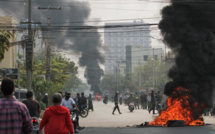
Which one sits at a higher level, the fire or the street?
the fire

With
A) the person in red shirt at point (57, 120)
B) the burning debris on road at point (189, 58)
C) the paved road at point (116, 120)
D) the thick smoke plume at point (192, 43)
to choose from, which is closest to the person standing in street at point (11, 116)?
the person in red shirt at point (57, 120)

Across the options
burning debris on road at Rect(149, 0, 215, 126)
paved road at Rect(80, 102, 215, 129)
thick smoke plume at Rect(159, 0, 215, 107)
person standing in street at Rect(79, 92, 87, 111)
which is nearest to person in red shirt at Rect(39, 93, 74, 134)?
burning debris on road at Rect(149, 0, 215, 126)

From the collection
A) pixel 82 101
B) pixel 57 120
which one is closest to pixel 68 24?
pixel 82 101

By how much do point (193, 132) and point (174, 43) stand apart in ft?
24.3

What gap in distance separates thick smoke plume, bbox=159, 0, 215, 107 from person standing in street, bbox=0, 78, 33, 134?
14.7 m

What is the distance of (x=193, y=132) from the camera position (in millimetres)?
13938

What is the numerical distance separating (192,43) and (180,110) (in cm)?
355

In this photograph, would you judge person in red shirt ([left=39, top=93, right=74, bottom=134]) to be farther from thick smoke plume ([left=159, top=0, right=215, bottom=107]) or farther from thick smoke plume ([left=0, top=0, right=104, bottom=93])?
thick smoke plume ([left=0, top=0, right=104, bottom=93])

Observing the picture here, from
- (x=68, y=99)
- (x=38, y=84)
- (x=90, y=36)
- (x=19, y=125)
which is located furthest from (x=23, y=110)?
(x=90, y=36)

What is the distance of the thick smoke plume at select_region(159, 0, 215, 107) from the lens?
1944cm

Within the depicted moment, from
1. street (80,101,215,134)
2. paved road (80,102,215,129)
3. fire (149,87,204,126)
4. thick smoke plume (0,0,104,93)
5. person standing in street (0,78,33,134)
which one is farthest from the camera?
thick smoke plume (0,0,104,93)

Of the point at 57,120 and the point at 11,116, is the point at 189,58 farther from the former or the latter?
the point at 11,116

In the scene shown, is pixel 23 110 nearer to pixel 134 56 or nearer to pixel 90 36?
pixel 90 36

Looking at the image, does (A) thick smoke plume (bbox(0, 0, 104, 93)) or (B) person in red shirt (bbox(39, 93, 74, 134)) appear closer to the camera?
(B) person in red shirt (bbox(39, 93, 74, 134))
